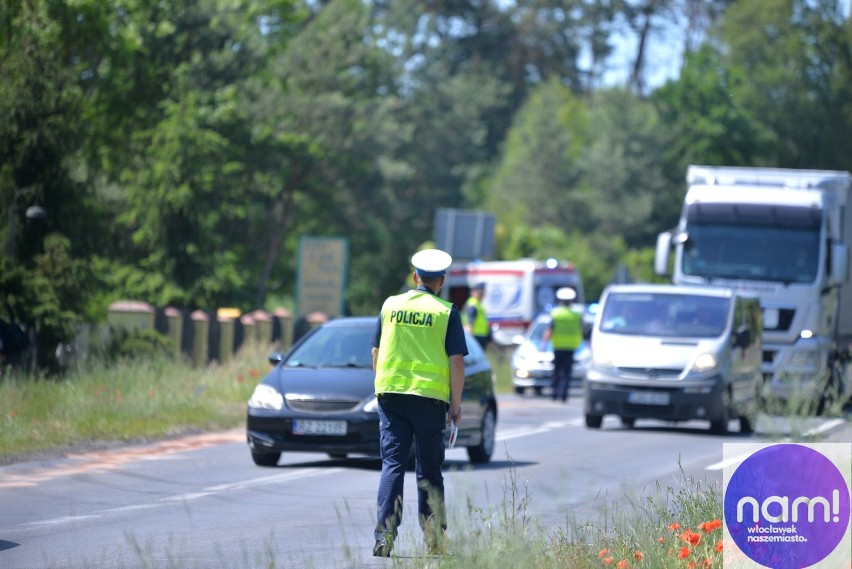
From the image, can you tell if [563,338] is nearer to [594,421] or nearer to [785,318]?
[785,318]

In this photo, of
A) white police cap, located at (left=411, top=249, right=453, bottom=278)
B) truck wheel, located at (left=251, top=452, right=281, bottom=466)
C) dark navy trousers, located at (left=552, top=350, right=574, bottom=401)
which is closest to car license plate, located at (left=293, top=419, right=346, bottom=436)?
truck wheel, located at (left=251, top=452, right=281, bottom=466)

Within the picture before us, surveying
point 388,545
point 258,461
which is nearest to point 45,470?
point 258,461

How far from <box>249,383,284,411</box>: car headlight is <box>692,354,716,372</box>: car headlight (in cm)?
698

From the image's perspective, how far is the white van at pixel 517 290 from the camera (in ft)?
133

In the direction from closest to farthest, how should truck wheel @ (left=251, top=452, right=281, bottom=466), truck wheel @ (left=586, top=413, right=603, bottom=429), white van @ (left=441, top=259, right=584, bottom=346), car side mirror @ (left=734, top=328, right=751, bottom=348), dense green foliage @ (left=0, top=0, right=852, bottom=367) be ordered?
truck wheel @ (left=251, top=452, right=281, bottom=466) → car side mirror @ (left=734, top=328, right=751, bottom=348) → truck wheel @ (left=586, top=413, right=603, bottom=429) → dense green foliage @ (left=0, top=0, right=852, bottom=367) → white van @ (left=441, top=259, right=584, bottom=346)

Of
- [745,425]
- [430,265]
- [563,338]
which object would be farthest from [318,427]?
[563,338]

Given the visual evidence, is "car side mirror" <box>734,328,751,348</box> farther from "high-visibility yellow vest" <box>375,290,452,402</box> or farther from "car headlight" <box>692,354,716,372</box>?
"high-visibility yellow vest" <box>375,290,452,402</box>

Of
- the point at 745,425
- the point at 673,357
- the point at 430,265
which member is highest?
the point at 430,265

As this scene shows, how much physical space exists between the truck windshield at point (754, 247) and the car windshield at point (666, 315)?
9.85 ft

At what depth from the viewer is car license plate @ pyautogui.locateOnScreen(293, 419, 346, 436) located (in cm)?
1490

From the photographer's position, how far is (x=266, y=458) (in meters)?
15.7

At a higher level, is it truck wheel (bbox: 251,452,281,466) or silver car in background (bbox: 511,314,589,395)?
truck wheel (bbox: 251,452,281,466)

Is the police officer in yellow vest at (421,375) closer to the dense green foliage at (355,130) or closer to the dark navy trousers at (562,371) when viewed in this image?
the dense green foliage at (355,130)
